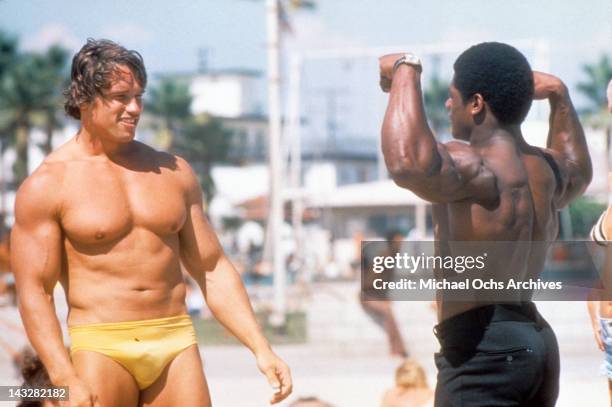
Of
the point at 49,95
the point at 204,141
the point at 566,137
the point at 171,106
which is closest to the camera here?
the point at 566,137

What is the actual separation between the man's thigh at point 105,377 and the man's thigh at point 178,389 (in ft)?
0.25

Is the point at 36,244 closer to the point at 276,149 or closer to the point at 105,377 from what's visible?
the point at 105,377

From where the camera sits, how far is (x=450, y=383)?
10.6 ft

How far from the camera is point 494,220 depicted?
126 inches

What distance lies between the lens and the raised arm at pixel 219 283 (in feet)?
11.6

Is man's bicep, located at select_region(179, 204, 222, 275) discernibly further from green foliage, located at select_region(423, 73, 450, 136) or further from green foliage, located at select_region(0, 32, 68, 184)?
green foliage, located at select_region(0, 32, 68, 184)

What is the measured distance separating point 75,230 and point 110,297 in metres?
0.22

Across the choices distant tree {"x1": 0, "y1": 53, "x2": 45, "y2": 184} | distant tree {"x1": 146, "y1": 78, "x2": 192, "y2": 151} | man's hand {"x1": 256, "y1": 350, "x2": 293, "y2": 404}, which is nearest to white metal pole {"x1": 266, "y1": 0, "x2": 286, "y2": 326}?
man's hand {"x1": 256, "y1": 350, "x2": 293, "y2": 404}

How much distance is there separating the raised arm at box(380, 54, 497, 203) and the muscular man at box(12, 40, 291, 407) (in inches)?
30.8

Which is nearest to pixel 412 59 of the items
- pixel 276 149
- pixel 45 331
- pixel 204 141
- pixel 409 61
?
pixel 409 61

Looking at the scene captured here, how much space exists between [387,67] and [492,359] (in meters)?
0.84

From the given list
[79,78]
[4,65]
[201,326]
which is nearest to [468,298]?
[79,78]

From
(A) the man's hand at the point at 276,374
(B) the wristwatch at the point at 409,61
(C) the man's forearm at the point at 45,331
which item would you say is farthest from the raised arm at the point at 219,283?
(B) the wristwatch at the point at 409,61

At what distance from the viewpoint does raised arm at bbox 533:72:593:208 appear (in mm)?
3551
